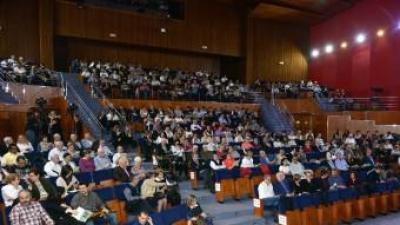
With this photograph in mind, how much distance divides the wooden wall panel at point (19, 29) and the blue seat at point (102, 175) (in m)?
10.0

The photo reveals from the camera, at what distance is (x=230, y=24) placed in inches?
875

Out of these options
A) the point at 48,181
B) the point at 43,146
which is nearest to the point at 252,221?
the point at 48,181

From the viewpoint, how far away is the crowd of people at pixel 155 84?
1521 cm

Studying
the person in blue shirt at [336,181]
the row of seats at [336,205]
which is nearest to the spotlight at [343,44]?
the row of seats at [336,205]

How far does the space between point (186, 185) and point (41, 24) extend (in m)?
9.92

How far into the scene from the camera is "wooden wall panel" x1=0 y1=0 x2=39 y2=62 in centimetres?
1623

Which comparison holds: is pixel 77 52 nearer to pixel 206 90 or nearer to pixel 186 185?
pixel 206 90

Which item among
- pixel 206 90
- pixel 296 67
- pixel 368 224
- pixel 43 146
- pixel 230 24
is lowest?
pixel 368 224

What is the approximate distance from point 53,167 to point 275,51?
17786 millimetres

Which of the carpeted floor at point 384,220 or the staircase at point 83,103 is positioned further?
the staircase at point 83,103

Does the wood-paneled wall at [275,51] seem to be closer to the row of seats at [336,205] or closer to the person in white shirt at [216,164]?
the person in white shirt at [216,164]

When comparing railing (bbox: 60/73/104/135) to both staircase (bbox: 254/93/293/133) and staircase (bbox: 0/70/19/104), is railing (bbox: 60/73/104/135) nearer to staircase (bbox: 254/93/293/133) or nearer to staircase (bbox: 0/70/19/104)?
staircase (bbox: 0/70/19/104)

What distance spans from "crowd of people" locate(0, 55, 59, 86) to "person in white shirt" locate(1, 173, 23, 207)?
21.3ft

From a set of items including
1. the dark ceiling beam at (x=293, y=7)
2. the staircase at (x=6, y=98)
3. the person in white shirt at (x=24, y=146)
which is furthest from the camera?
the dark ceiling beam at (x=293, y=7)
